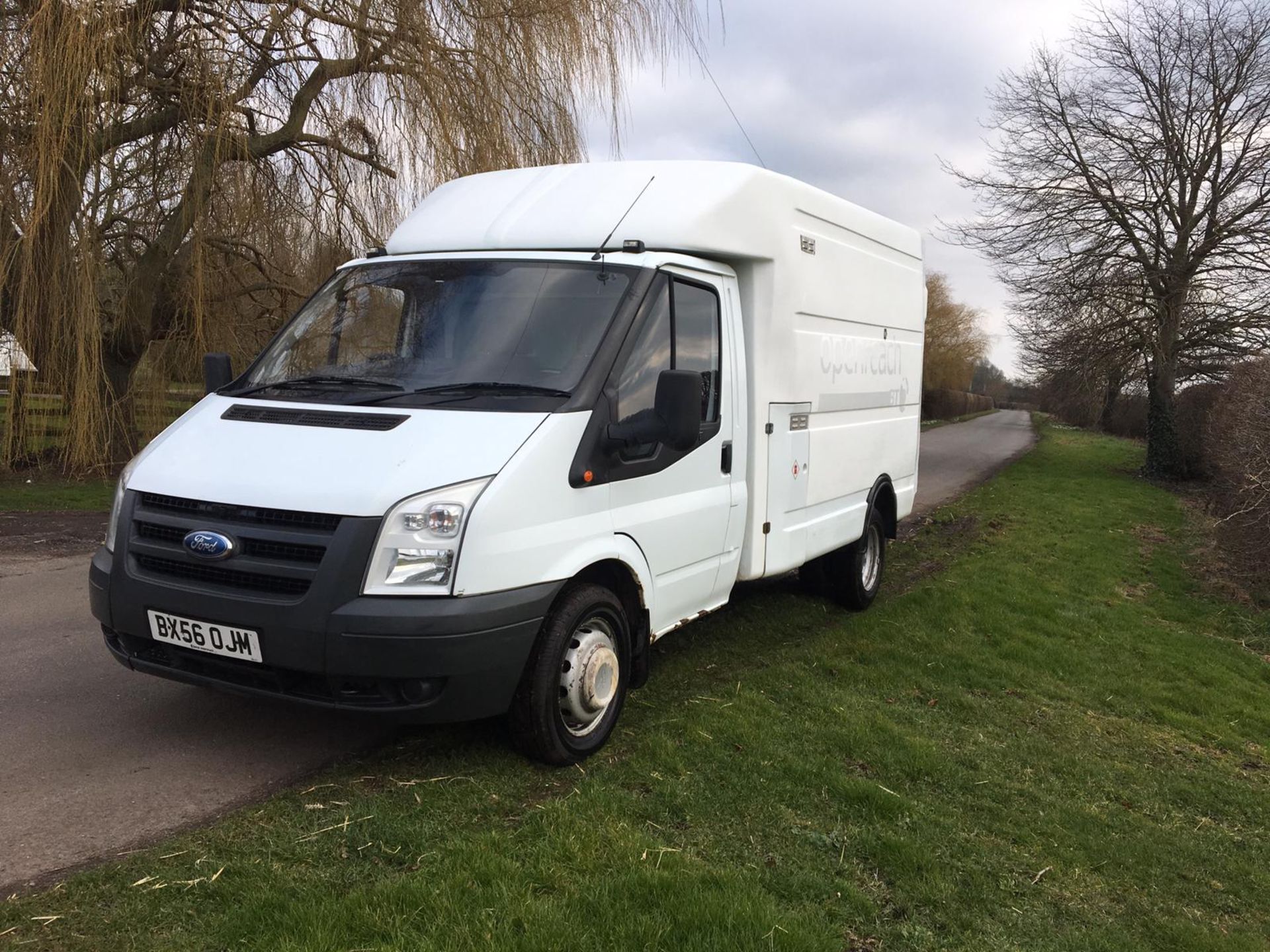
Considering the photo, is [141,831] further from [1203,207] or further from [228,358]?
[1203,207]

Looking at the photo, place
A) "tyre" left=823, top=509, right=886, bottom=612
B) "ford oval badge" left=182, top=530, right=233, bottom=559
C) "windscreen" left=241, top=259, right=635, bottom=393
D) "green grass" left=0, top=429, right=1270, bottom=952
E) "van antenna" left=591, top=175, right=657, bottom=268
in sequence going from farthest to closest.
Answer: "tyre" left=823, top=509, right=886, bottom=612 < "van antenna" left=591, top=175, right=657, bottom=268 < "windscreen" left=241, top=259, right=635, bottom=393 < "ford oval badge" left=182, top=530, right=233, bottom=559 < "green grass" left=0, top=429, right=1270, bottom=952

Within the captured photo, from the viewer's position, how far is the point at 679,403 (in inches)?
165

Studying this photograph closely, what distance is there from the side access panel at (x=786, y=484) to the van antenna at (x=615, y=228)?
142 centimetres

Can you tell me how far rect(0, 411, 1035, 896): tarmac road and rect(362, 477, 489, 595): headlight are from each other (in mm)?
1073

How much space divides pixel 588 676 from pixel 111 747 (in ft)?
6.88

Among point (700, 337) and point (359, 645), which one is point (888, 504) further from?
point (359, 645)

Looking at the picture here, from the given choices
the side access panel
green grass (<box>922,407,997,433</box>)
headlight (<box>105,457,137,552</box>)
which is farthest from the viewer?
green grass (<box>922,407,997,433</box>)

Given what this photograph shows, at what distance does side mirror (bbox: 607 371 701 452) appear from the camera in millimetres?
4211

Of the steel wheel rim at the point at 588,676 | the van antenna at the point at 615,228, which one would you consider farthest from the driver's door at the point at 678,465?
the steel wheel rim at the point at 588,676

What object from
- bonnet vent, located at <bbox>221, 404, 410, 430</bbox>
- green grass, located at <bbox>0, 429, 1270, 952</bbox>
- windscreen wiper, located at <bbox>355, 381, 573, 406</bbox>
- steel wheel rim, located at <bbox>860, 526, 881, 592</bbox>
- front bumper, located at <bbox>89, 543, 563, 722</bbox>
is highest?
windscreen wiper, located at <bbox>355, 381, 573, 406</bbox>

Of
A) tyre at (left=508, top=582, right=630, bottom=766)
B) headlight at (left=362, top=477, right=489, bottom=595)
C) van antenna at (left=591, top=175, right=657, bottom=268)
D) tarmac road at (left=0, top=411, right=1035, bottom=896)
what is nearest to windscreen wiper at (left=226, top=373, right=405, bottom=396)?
headlight at (left=362, top=477, right=489, bottom=595)

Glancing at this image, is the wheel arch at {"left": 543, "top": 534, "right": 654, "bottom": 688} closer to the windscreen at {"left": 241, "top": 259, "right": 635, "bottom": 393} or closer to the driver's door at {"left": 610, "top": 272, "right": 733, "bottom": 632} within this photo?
the driver's door at {"left": 610, "top": 272, "right": 733, "bottom": 632}

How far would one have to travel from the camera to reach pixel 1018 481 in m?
19.9

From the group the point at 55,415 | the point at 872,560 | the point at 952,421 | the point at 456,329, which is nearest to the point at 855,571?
the point at 872,560
